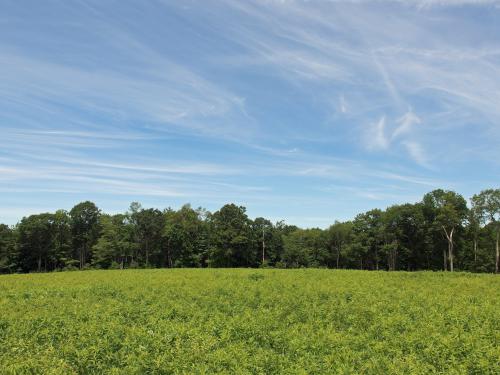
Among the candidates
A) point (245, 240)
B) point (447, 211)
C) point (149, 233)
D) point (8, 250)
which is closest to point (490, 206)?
point (447, 211)

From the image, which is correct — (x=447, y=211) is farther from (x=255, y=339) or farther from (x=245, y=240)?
(x=255, y=339)

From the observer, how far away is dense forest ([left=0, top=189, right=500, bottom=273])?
229 feet

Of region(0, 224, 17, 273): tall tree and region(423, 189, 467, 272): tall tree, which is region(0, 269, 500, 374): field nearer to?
region(423, 189, 467, 272): tall tree

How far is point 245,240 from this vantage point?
258 ft

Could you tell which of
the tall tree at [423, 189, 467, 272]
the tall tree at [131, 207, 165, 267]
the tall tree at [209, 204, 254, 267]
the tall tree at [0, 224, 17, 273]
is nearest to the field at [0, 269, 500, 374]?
the tall tree at [423, 189, 467, 272]

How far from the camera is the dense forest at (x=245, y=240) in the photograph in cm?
→ 6994

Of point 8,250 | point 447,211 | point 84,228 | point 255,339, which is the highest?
point 447,211

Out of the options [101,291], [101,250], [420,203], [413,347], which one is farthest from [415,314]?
[101,250]

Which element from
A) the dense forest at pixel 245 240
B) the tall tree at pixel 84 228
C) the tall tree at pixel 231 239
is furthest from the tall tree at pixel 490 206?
the tall tree at pixel 84 228

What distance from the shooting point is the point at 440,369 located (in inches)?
318

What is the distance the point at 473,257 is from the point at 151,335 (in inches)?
3144

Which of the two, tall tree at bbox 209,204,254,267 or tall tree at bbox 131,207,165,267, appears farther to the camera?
tall tree at bbox 131,207,165,267

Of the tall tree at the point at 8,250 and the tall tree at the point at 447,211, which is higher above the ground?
the tall tree at the point at 447,211

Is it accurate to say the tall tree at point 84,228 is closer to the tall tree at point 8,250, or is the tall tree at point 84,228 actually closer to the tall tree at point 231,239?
the tall tree at point 8,250
